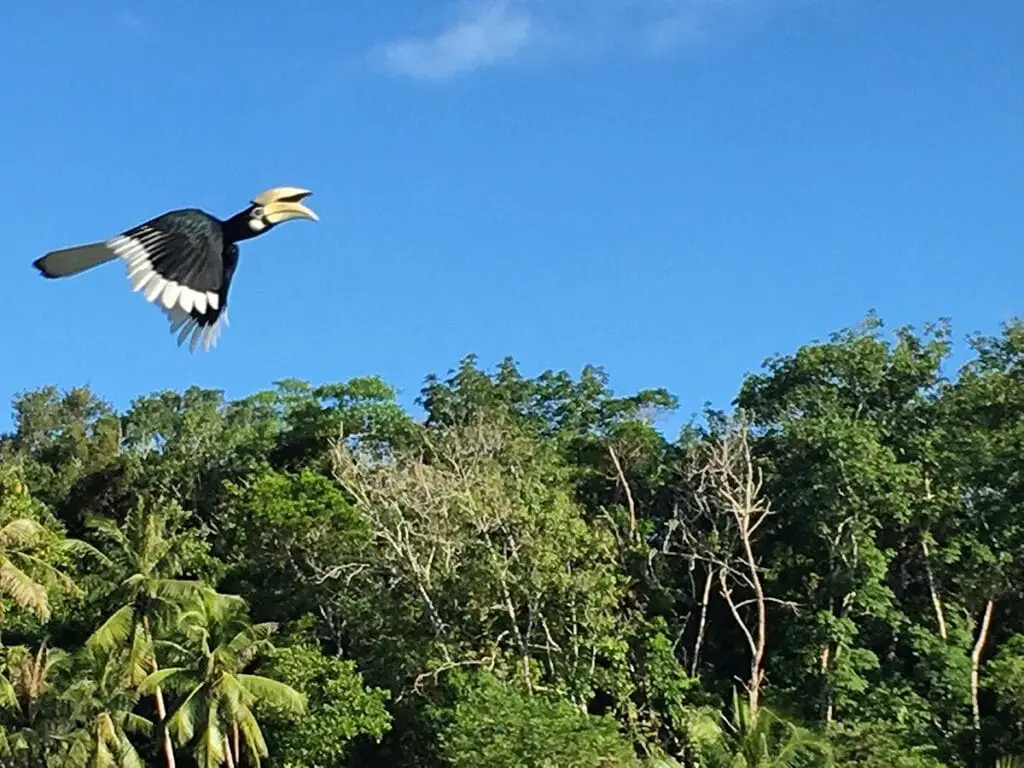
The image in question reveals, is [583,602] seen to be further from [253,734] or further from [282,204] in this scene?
[282,204]

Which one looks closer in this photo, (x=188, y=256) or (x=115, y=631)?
(x=188, y=256)

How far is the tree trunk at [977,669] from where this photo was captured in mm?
19047

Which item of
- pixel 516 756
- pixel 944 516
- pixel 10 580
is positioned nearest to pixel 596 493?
pixel 944 516

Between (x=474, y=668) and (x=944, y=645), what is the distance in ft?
22.5

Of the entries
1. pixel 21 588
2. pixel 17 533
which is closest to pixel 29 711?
pixel 21 588

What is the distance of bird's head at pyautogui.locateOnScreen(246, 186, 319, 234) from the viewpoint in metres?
2.68

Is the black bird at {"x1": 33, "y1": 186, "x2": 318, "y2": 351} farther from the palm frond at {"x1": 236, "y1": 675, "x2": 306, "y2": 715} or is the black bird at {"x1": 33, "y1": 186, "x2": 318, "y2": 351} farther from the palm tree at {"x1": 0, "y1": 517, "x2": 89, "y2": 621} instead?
the palm frond at {"x1": 236, "y1": 675, "x2": 306, "y2": 715}

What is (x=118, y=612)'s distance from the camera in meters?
20.3

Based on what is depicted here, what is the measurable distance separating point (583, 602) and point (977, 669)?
19.4ft

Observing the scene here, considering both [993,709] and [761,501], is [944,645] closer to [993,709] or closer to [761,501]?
[993,709]

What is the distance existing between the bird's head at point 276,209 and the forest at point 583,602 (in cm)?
1464

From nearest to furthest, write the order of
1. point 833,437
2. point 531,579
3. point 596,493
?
point 531,579
point 833,437
point 596,493

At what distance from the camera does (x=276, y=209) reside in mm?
2729

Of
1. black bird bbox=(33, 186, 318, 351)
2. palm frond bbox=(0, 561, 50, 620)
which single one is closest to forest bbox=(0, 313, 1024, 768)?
palm frond bbox=(0, 561, 50, 620)
